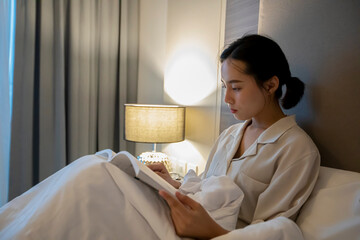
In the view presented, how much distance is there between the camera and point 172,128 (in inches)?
71.4

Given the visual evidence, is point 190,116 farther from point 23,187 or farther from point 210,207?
point 23,187

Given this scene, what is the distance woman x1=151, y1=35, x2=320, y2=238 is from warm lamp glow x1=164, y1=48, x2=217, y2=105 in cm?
64

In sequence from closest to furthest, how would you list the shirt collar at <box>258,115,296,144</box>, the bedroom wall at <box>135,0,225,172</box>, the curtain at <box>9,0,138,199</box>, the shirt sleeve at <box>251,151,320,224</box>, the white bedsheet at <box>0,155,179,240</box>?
the white bedsheet at <box>0,155,179,240</box> → the shirt sleeve at <box>251,151,320,224</box> → the shirt collar at <box>258,115,296,144</box> → the bedroom wall at <box>135,0,225,172</box> → the curtain at <box>9,0,138,199</box>

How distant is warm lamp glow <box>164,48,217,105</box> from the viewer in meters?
1.80

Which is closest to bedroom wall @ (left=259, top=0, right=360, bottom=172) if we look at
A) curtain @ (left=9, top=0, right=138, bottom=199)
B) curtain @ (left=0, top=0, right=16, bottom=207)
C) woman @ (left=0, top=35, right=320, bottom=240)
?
woman @ (left=0, top=35, right=320, bottom=240)

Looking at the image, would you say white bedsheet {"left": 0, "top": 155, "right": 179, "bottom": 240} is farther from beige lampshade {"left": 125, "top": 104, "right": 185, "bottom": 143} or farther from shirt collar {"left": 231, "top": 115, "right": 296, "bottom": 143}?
beige lampshade {"left": 125, "top": 104, "right": 185, "bottom": 143}

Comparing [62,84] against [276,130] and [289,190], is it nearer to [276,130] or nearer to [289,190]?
[276,130]

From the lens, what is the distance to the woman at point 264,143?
3.03 feet

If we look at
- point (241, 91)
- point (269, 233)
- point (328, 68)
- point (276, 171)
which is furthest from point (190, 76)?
point (269, 233)

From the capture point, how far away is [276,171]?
3.15 ft

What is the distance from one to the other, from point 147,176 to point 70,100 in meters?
1.57

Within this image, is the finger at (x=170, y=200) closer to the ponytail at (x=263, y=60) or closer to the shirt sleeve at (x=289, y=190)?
the shirt sleeve at (x=289, y=190)

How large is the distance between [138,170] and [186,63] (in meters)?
1.38

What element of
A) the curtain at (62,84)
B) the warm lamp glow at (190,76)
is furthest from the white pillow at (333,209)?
the curtain at (62,84)
